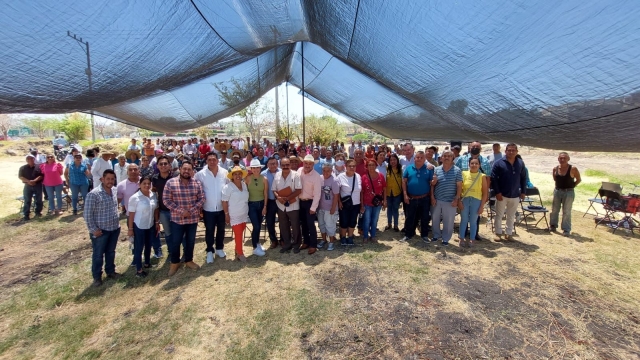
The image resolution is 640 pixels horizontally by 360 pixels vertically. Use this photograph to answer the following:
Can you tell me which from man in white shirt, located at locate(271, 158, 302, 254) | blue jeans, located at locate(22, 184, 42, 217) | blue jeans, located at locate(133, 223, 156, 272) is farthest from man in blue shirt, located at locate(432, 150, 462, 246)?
blue jeans, located at locate(22, 184, 42, 217)

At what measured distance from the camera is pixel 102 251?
3.79m

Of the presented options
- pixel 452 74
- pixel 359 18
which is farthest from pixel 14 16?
pixel 452 74

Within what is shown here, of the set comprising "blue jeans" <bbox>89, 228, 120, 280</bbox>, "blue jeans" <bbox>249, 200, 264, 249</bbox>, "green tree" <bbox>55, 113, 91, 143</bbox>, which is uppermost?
"green tree" <bbox>55, 113, 91, 143</bbox>

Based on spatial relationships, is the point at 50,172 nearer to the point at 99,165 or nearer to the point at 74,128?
the point at 99,165

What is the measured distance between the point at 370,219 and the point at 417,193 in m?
0.93

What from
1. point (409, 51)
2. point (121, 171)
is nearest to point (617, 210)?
point (409, 51)

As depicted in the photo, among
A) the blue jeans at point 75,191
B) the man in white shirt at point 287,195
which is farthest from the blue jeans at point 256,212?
the blue jeans at point 75,191

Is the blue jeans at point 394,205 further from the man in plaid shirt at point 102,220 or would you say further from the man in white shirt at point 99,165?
the man in white shirt at point 99,165

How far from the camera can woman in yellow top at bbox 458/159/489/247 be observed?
15.1 ft

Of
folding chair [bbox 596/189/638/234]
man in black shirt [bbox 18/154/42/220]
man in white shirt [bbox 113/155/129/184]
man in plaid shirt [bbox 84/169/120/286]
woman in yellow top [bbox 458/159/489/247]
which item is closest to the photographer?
man in plaid shirt [bbox 84/169/120/286]

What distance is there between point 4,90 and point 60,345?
238cm

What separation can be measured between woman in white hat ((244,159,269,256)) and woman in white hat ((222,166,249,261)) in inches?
5.2

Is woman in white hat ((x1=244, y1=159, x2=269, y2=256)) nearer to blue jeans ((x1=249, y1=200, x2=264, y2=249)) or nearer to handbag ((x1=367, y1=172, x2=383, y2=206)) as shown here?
blue jeans ((x1=249, y1=200, x2=264, y2=249))

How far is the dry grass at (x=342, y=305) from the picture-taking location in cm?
265
